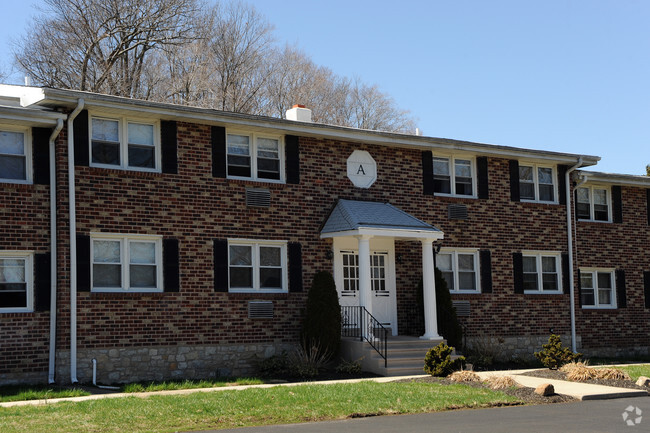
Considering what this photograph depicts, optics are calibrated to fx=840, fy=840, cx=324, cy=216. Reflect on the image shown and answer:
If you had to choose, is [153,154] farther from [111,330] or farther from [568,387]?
[568,387]

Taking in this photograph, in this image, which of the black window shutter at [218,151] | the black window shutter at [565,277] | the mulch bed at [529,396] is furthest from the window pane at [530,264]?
the black window shutter at [218,151]

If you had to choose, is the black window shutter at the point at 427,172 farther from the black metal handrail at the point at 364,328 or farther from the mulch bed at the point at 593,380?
the mulch bed at the point at 593,380

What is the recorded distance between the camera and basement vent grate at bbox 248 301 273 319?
1898 cm

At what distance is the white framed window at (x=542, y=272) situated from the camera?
2372 centimetres

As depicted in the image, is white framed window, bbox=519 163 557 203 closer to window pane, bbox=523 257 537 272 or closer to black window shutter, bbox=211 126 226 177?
window pane, bbox=523 257 537 272

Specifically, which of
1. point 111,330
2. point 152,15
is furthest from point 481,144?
point 152,15

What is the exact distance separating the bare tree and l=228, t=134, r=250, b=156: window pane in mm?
15028

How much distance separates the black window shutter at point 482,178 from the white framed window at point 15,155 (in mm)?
11826

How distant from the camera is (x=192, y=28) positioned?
118 ft

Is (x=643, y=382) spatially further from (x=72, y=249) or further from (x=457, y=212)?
(x=72, y=249)

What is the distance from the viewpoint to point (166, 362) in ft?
58.2

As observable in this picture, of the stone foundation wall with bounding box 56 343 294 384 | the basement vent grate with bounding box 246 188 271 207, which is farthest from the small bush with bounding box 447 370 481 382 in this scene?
the basement vent grate with bounding box 246 188 271 207

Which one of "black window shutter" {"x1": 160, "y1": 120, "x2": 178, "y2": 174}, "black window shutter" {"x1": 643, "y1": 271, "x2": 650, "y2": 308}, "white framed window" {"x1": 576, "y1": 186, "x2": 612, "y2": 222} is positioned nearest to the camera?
"black window shutter" {"x1": 160, "y1": 120, "x2": 178, "y2": 174}

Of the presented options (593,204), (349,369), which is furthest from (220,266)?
(593,204)
